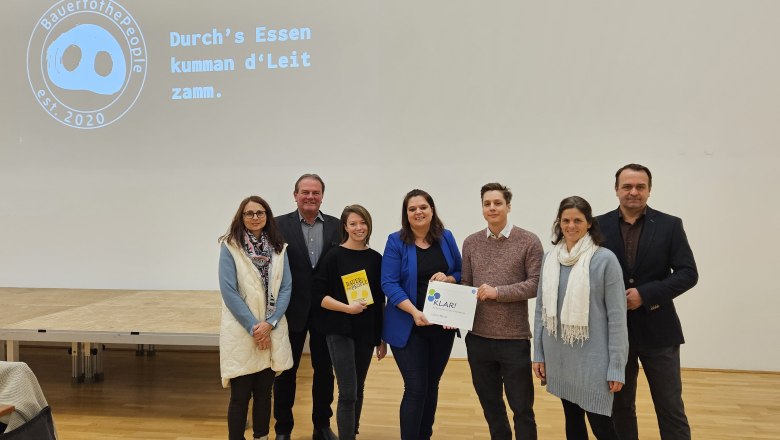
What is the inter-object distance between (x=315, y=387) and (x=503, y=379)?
1.08 metres

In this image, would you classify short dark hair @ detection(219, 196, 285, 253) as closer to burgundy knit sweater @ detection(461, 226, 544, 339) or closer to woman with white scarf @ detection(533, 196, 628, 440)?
burgundy knit sweater @ detection(461, 226, 544, 339)

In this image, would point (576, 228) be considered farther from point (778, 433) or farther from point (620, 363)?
point (778, 433)

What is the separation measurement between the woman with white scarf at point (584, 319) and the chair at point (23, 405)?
6.13ft

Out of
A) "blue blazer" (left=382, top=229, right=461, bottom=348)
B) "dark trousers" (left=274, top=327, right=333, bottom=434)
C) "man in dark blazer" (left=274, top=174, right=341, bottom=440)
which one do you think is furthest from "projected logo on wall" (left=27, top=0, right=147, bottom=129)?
"blue blazer" (left=382, top=229, right=461, bottom=348)

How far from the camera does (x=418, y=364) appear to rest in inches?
96.3

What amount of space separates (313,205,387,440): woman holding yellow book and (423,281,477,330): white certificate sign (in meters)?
0.35

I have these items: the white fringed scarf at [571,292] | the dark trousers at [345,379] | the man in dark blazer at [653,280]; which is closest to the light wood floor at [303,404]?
the dark trousers at [345,379]

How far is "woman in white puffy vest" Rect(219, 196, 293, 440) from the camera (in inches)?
99.5

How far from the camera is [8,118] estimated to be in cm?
518

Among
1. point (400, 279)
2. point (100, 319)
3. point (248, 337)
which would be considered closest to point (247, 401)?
point (248, 337)

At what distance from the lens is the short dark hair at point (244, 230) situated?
258cm

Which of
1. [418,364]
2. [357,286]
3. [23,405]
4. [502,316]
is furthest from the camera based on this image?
[357,286]

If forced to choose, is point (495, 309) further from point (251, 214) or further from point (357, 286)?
point (251, 214)

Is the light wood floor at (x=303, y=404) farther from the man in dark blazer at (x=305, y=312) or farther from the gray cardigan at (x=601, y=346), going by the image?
the gray cardigan at (x=601, y=346)
